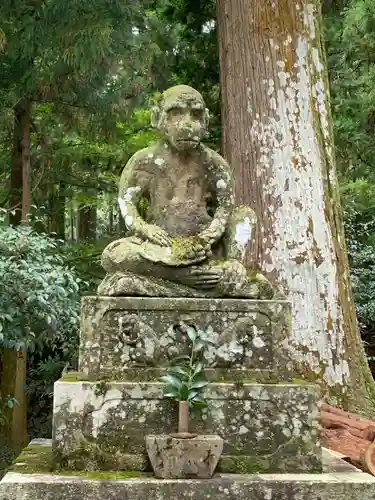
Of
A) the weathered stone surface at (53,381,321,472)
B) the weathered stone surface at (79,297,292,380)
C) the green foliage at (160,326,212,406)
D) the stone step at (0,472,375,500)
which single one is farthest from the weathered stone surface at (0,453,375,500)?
the weathered stone surface at (79,297,292,380)

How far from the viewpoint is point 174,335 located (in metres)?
3.82

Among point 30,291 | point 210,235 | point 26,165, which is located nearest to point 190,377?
point 210,235

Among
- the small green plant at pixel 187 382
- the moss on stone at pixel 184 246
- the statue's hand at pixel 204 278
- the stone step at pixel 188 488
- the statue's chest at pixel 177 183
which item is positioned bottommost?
the stone step at pixel 188 488

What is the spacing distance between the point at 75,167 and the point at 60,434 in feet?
25.7

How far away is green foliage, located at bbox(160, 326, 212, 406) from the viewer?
3.51 metres

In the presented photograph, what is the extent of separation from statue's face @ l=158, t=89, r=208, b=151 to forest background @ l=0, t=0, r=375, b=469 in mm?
2277

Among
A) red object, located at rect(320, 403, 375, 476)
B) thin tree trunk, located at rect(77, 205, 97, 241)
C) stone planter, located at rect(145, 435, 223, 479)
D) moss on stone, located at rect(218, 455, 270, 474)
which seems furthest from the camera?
thin tree trunk, located at rect(77, 205, 97, 241)

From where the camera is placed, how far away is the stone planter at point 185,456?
3.37 meters

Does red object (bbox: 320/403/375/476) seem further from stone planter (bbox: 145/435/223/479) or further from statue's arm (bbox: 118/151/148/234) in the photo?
statue's arm (bbox: 118/151/148/234)

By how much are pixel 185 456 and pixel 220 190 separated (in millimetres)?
1658

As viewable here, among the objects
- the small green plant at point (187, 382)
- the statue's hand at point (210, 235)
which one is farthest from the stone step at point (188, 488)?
the statue's hand at point (210, 235)

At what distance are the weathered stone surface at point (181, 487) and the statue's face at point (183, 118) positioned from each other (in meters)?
1.88

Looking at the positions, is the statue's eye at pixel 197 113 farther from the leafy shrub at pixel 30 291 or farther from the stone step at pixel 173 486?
the leafy shrub at pixel 30 291

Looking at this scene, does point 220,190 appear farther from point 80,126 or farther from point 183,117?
point 80,126
